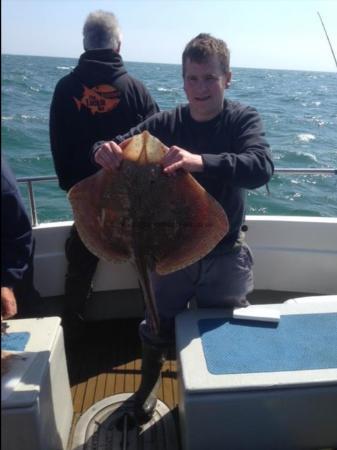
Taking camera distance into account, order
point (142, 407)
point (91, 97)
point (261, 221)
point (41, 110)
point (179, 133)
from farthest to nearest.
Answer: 1. point (41, 110)
2. point (261, 221)
3. point (91, 97)
4. point (142, 407)
5. point (179, 133)

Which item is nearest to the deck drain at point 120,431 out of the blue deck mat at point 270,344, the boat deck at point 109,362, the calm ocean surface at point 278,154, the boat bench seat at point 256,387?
the boat deck at point 109,362

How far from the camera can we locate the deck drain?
9.53 feet

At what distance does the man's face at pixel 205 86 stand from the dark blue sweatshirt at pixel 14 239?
3.89 ft

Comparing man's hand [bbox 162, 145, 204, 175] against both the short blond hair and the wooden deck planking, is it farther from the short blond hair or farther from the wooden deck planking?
the wooden deck planking

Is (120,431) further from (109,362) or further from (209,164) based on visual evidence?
(209,164)

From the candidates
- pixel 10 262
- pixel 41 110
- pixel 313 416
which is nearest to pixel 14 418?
pixel 10 262

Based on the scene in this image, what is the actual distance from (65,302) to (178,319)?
149 cm

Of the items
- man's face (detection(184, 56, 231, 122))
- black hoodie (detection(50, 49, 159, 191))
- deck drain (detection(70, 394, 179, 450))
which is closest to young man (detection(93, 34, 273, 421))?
man's face (detection(184, 56, 231, 122))

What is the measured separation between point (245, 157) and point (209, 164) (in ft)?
0.81

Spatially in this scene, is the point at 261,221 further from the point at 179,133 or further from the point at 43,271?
the point at 43,271

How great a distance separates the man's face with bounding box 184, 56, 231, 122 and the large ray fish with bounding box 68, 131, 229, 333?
601mm

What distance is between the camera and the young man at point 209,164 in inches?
96.0

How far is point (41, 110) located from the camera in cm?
2667

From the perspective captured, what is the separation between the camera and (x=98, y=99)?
3.58 metres
